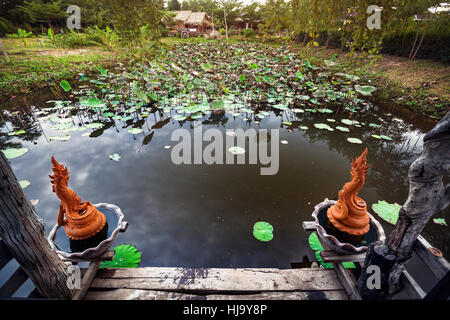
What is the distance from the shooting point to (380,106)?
19.0ft

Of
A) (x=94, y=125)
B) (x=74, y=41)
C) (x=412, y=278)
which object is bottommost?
(x=412, y=278)

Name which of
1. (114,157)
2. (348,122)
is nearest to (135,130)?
(114,157)

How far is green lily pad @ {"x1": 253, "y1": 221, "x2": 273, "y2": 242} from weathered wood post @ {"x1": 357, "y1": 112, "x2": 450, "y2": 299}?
3.15 ft

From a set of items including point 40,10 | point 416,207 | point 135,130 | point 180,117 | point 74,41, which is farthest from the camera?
point 40,10

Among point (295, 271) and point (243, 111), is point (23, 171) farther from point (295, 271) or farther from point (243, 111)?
point (243, 111)

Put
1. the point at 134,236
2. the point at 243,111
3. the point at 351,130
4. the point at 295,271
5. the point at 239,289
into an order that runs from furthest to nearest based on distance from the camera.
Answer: the point at 243,111 < the point at 351,130 < the point at 134,236 < the point at 295,271 < the point at 239,289

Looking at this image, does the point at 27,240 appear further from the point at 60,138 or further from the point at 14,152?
the point at 60,138

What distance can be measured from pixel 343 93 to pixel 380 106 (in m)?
1.07

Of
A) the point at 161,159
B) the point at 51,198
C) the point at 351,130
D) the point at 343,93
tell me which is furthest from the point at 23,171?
the point at 343,93

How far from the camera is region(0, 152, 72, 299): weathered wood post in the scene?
0.99 metres

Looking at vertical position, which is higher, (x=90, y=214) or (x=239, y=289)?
(x=90, y=214)

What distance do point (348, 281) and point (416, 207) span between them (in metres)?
0.83

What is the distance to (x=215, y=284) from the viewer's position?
1541 millimetres

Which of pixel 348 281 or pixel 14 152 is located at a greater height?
pixel 14 152
